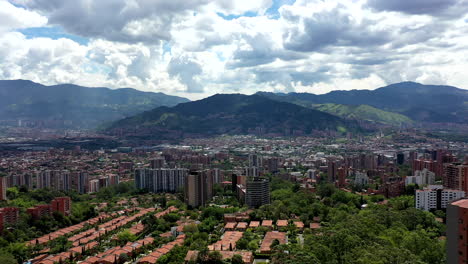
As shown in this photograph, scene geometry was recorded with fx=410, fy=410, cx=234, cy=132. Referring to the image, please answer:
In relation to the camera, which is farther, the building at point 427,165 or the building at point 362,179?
the building at point 362,179

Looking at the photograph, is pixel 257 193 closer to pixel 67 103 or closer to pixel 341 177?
pixel 341 177

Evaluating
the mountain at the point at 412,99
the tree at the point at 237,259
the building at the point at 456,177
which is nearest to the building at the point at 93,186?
the tree at the point at 237,259

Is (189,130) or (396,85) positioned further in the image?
(396,85)

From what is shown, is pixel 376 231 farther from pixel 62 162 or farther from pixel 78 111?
pixel 78 111

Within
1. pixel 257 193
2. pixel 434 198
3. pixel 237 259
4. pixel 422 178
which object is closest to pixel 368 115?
pixel 422 178

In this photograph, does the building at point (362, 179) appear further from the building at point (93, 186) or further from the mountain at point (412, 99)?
the mountain at point (412, 99)

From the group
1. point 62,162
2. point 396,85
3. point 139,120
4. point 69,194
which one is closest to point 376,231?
point 69,194
